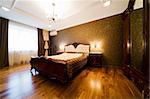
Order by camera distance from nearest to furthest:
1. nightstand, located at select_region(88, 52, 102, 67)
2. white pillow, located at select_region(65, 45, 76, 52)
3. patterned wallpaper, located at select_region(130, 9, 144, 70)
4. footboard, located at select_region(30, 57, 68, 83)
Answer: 1. patterned wallpaper, located at select_region(130, 9, 144, 70)
2. footboard, located at select_region(30, 57, 68, 83)
3. nightstand, located at select_region(88, 52, 102, 67)
4. white pillow, located at select_region(65, 45, 76, 52)

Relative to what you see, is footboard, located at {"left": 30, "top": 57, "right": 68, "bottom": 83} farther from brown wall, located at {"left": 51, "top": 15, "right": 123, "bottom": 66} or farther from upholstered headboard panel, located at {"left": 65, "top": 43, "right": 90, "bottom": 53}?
brown wall, located at {"left": 51, "top": 15, "right": 123, "bottom": 66}

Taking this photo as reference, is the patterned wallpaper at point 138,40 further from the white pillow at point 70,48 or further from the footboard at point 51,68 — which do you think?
the white pillow at point 70,48

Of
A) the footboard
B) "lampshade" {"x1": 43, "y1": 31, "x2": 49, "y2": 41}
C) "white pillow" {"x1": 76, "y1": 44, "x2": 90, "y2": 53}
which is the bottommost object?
the footboard

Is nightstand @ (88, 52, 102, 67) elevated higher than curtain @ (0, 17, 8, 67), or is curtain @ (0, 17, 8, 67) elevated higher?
curtain @ (0, 17, 8, 67)

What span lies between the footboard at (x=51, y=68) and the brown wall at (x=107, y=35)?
3.24 m

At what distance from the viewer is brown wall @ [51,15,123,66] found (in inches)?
204

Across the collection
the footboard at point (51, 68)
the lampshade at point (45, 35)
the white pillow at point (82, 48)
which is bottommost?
the footboard at point (51, 68)

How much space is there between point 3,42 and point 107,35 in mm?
5299

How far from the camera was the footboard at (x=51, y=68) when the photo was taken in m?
2.86

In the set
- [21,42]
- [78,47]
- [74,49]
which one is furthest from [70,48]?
[21,42]

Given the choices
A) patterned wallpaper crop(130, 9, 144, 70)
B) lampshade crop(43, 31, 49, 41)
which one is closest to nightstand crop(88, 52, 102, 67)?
patterned wallpaper crop(130, 9, 144, 70)

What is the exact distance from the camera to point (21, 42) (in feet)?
18.9

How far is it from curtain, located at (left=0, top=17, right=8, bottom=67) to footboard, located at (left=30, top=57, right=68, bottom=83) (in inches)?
81.5

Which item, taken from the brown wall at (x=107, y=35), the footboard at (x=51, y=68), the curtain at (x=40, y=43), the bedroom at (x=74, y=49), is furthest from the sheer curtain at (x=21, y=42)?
the brown wall at (x=107, y=35)
